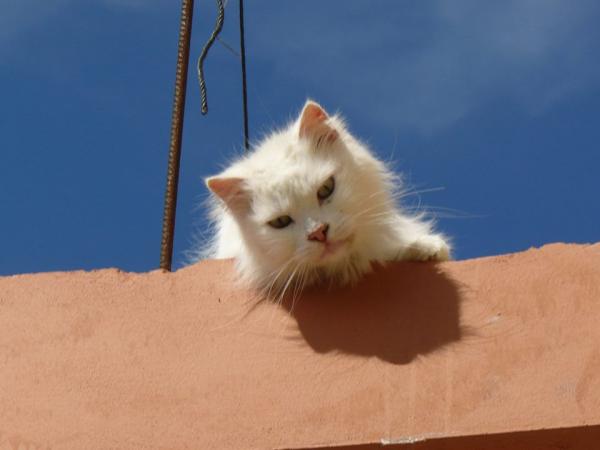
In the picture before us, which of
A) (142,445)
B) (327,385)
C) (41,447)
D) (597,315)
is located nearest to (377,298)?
(327,385)

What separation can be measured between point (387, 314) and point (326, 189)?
0.48 meters

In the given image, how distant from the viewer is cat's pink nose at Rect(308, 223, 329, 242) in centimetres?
255

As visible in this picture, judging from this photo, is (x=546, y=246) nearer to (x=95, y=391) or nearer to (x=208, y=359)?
(x=208, y=359)

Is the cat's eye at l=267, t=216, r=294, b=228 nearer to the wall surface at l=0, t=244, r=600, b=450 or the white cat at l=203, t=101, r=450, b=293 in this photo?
the white cat at l=203, t=101, r=450, b=293

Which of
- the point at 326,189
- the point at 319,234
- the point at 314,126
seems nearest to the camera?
the point at 319,234

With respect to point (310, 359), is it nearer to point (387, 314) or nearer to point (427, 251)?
point (387, 314)

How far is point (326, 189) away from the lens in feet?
8.76

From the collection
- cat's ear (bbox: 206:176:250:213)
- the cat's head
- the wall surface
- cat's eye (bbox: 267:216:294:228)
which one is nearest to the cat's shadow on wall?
the wall surface

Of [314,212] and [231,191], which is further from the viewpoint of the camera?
[231,191]

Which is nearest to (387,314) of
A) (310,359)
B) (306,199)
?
(310,359)

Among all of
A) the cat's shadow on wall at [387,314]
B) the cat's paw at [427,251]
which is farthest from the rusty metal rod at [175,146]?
the cat's paw at [427,251]

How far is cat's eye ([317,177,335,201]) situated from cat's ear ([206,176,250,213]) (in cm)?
21

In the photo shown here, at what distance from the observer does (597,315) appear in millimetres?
2178

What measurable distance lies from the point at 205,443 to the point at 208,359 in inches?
10.7
